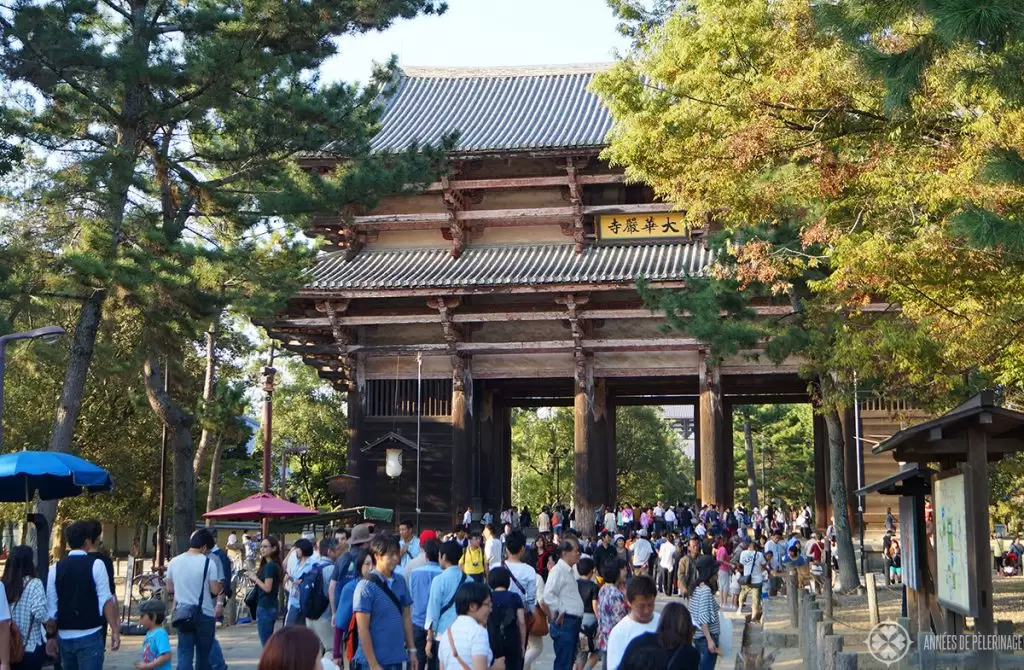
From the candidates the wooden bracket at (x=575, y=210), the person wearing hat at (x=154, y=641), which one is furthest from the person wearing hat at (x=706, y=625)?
the wooden bracket at (x=575, y=210)

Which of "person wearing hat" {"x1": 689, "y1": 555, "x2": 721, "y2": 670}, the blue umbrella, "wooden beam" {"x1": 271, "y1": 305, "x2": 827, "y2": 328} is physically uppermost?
"wooden beam" {"x1": 271, "y1": 305, "x2": 827, "y2": 328}

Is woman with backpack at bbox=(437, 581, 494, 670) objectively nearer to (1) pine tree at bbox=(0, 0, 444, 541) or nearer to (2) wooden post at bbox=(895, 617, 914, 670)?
(2) wooden post at bbox=(895, 617, 914, 670)

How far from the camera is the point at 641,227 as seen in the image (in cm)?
2864

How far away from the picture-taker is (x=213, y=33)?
53.8ft

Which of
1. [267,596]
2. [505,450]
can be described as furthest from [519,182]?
[267,596]

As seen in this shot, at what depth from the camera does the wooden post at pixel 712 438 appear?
88.4ft

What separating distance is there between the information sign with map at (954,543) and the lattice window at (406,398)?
63.2 feet

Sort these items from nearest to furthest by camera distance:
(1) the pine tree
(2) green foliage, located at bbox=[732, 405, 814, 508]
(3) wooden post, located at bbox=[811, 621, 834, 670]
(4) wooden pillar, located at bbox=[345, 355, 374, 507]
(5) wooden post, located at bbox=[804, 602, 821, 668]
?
(3) wooden post, located at bbox=[811, 621, 834, 670], (5) wooden post, located at bbox=[804, 602, 821, 668], (1) the pine tree, (4) wooden pillar, located at bbox=[345, 355, 374, 507], (2) green foliage, located at bbox=[732, 405, 814, 508]

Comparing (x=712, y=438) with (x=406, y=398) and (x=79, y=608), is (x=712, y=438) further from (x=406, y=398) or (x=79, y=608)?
(x=79, y=608)

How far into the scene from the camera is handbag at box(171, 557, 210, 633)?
932cm

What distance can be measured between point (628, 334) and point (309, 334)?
8363 mm

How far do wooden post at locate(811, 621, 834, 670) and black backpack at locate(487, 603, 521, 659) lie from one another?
8.72ft

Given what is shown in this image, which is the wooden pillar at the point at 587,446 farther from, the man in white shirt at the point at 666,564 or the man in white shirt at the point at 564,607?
the man in white shirt at the point at 564,607

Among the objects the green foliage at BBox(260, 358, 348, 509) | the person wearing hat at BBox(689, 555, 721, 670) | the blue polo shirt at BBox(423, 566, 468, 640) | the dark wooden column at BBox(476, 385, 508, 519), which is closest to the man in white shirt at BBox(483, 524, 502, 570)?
the person wearing hat at BBox(689, 555, 721, 670)
